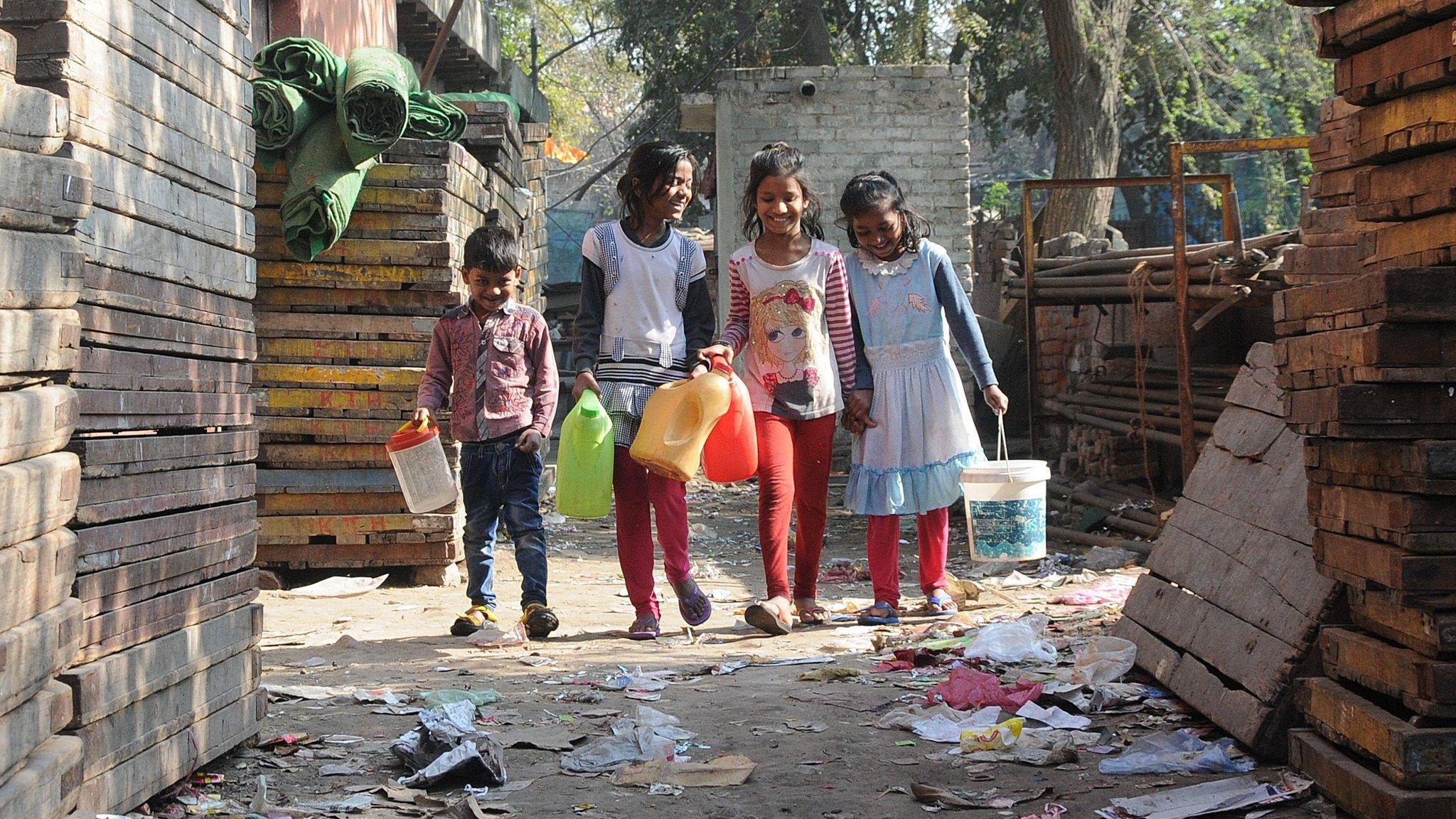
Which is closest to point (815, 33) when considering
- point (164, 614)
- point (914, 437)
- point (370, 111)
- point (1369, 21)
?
point (370, 111)

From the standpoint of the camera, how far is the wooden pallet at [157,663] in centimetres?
276

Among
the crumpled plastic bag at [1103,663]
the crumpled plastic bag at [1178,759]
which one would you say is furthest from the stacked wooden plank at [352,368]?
the crumpled plastic bag at [1178,759]

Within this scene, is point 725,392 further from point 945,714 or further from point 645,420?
point 945,714

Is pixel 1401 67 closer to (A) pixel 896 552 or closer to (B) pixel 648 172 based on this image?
(B) pixel 648 172

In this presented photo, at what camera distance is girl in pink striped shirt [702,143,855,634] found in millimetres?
5566

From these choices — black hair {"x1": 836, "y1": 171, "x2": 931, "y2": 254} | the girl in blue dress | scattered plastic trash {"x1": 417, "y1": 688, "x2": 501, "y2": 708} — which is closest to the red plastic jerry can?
the girl in blue dress

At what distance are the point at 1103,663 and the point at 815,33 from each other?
1563 cm

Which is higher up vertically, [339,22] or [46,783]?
[339,22]

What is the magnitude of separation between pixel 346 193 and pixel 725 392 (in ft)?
7.93

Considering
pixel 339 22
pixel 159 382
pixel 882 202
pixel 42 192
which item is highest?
pixel 339 22

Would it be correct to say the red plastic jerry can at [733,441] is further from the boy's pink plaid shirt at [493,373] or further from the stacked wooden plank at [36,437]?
the stacked wooden plank at [36,437]

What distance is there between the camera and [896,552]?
579 cm

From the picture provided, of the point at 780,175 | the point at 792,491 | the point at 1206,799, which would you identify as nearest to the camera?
the point at 1206,799

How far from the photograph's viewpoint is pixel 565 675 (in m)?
4.77
